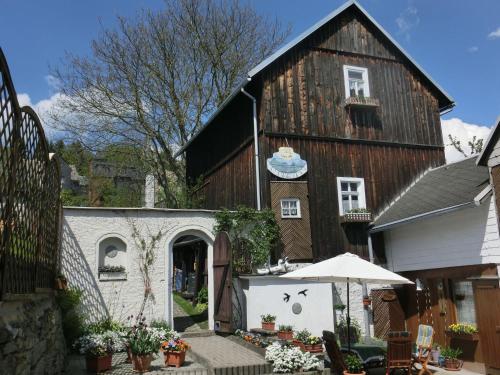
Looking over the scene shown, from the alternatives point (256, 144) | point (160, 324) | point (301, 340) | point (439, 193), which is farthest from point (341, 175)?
point (160, 324)

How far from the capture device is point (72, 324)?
9.70 m

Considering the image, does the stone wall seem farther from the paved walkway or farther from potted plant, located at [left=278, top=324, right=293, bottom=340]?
potted plant, located at [left=278, top=324, right=293, bottom=340]

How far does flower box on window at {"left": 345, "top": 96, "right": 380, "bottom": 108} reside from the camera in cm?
1485

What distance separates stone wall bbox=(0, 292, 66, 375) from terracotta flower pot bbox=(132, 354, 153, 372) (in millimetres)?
1329

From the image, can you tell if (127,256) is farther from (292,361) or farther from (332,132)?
(332,132)

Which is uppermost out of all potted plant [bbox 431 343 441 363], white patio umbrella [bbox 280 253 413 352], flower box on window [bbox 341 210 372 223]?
flower box on window [bbox 341 210 372 223]

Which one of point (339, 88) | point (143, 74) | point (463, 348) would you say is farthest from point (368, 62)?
point (143, 74)

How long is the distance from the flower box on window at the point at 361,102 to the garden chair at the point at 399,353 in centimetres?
823

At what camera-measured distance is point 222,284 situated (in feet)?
41.0

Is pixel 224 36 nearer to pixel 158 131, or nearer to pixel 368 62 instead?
pixel 158 131

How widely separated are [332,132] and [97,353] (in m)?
9.49

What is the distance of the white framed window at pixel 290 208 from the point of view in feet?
44.7

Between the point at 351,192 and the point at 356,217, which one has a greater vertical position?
the point at 351,192

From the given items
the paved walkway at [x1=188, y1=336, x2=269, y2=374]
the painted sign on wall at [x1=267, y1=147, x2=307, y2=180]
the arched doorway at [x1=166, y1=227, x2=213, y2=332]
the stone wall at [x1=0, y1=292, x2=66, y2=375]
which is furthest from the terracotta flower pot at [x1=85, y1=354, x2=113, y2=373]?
the painted sign on wall at [x1=267, y1=147, x2=307, y2=180]
